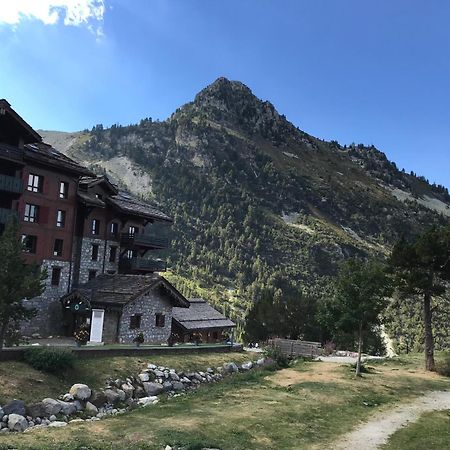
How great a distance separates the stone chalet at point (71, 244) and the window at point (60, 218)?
9cm

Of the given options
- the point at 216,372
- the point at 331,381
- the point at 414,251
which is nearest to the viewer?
the point at 331,381

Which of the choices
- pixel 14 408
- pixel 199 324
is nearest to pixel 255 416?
pixel 14 408

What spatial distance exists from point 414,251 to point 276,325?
38.3 meters

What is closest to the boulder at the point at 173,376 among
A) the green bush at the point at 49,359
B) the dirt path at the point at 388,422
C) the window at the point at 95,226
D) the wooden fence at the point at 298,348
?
the green bush at the point at 49,359

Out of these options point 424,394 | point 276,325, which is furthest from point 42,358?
point 276,325

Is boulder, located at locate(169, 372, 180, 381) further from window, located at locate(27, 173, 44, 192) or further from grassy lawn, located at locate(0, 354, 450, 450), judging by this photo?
window, located at locate(27, 173, 44, 192)

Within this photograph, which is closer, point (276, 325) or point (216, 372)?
point (216, 372)

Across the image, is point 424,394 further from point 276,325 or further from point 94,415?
point 276,325

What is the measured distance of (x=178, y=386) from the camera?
3241cm

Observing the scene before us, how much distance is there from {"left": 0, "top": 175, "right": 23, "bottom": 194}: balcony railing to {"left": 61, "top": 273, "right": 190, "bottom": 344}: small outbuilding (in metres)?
10.7

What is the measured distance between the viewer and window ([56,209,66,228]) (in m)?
45.3

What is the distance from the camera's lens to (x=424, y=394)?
99.3ft

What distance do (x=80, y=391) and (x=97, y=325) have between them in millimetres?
16670

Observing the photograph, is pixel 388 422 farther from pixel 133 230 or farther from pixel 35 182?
pixel 133 230
